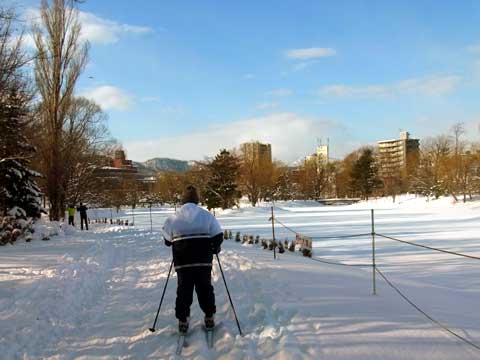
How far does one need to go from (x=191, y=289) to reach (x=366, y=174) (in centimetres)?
7536

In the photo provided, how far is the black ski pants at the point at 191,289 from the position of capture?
5035mm

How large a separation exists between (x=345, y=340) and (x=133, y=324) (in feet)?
9.16

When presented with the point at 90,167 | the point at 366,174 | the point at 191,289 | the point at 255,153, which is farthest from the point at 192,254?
the point at 366,174

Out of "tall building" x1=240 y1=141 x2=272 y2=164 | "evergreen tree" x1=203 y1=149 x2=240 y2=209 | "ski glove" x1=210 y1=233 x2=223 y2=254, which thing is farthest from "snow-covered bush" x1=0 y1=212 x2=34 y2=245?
"tall building" x1=240 y1=141 x2=272 y2=164

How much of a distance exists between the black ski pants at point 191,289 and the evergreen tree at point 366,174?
2947 inches

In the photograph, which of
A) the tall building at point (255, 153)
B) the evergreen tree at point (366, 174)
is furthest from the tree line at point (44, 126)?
the evergreen tree at point (366, 174)

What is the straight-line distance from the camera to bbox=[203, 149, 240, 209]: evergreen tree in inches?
1838

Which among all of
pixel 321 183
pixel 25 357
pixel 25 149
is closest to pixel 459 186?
pixel 321 183

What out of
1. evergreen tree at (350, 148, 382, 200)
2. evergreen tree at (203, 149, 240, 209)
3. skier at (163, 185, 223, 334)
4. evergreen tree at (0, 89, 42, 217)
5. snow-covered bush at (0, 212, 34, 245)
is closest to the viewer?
skier at (163, 185, 223, 334)

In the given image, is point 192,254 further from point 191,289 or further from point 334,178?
point 334,178

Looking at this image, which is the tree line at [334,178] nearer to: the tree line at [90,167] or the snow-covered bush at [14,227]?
the tree line at [90,167]

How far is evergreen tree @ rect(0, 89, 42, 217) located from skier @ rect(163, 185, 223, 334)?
14.8 meters

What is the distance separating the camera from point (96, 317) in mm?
5969

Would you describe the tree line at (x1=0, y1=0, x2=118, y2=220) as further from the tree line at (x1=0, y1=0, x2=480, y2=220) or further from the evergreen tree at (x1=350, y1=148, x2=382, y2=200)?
the evergreen tree at (x1=350, y1=148, x2=382, y2=200)
